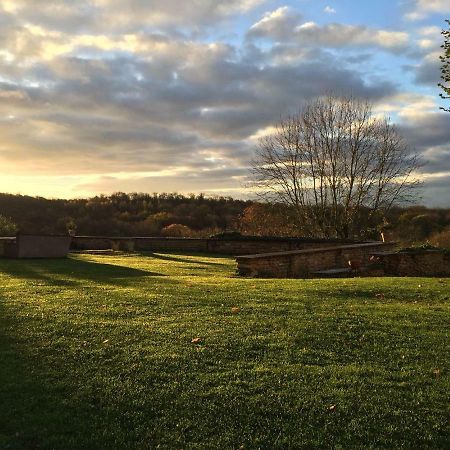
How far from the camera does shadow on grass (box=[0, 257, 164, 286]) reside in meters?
11.0

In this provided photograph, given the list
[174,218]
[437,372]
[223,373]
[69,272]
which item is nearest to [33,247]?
[69,272]

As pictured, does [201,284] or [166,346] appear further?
[201,284]

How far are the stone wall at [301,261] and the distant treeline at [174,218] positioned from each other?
8.22 m

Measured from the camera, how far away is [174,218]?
40031 mm

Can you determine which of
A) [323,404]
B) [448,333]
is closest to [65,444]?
[323,404]

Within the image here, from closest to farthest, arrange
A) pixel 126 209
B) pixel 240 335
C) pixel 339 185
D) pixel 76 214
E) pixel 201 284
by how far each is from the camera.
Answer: pixel 240 335 < pixel 201 284 < pixel 339 185 < pixel 76 214 < pixel 126 209

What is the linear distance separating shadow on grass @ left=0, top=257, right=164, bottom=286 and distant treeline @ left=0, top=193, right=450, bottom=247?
20.6 feet

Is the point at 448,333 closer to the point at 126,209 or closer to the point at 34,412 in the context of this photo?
the point at 34,412

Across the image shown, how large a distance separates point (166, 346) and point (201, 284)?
188 inches

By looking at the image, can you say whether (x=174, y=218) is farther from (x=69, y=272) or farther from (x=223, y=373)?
(x=223, y=373)

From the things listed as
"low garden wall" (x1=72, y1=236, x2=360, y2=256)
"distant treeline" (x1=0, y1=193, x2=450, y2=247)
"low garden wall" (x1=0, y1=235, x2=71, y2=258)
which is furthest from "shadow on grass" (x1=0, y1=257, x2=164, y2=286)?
"low garden wall" (x1=72, y1=236, x2=360, y2=256)

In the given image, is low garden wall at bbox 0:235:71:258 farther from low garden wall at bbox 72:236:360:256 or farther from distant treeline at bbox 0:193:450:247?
low garden wall at bbox 72:236:360:256

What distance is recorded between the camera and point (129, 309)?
7.24m

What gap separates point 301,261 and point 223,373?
9.65 meters
